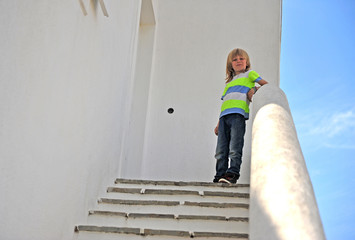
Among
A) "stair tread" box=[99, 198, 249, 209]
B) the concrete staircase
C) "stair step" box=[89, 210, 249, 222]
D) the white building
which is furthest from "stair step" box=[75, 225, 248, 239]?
"stair tread" box=[99, 198, 249, 209]

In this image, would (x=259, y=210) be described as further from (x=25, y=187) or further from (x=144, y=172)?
(x=144, y=172)

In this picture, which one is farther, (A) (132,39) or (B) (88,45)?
(A) (132,39)

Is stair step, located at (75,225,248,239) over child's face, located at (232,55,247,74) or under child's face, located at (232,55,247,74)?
under

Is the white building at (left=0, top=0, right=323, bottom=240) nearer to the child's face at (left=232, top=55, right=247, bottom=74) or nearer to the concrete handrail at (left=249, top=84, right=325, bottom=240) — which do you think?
the concrete handrail at (left=249, top=84, right=325, bottom=240)

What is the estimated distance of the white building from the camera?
2980mm

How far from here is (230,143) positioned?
5293mm

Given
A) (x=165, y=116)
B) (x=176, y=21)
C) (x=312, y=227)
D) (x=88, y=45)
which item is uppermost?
(x=176, y=21)

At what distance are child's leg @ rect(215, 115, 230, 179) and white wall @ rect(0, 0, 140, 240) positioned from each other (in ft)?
3.38

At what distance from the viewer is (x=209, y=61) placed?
8.19 m

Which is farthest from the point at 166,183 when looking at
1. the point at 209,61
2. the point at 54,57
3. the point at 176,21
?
the point at 176,21

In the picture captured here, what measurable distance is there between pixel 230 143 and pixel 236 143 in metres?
0.07

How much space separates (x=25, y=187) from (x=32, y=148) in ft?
0.77

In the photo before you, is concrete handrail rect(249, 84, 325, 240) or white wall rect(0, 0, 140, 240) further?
white wall rect(0, 0, 140, 240)

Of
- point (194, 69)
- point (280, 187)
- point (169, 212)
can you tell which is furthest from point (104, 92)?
point (194, 69)
